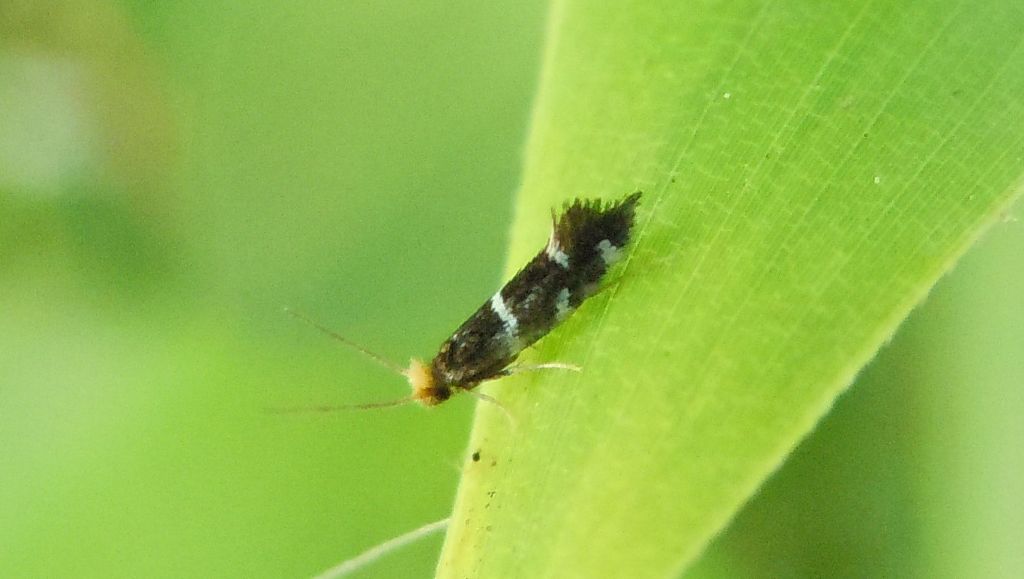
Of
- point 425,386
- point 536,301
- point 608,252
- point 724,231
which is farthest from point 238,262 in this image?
point 724,231

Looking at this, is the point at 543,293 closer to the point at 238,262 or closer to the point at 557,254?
the point at 557,254

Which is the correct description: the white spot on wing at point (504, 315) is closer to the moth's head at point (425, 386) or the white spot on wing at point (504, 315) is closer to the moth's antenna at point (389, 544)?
the moth's head at point (425, 386)

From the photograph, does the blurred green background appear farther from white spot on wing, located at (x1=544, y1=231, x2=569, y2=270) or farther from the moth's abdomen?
white spot on wing, located at (x1=544, y1=231, x2=569, y2=270)

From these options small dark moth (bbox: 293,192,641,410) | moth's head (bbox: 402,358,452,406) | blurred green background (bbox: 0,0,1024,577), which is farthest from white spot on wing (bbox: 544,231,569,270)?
blurred green background (bbox: 0,0,1024,577)

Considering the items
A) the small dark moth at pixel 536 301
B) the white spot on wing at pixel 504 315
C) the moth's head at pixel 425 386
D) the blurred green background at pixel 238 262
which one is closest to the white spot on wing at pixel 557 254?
the small dark moth at pixel 536 301

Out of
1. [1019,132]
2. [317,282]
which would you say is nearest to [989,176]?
[1019,132]

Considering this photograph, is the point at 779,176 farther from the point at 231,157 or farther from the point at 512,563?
the point at 231,157
